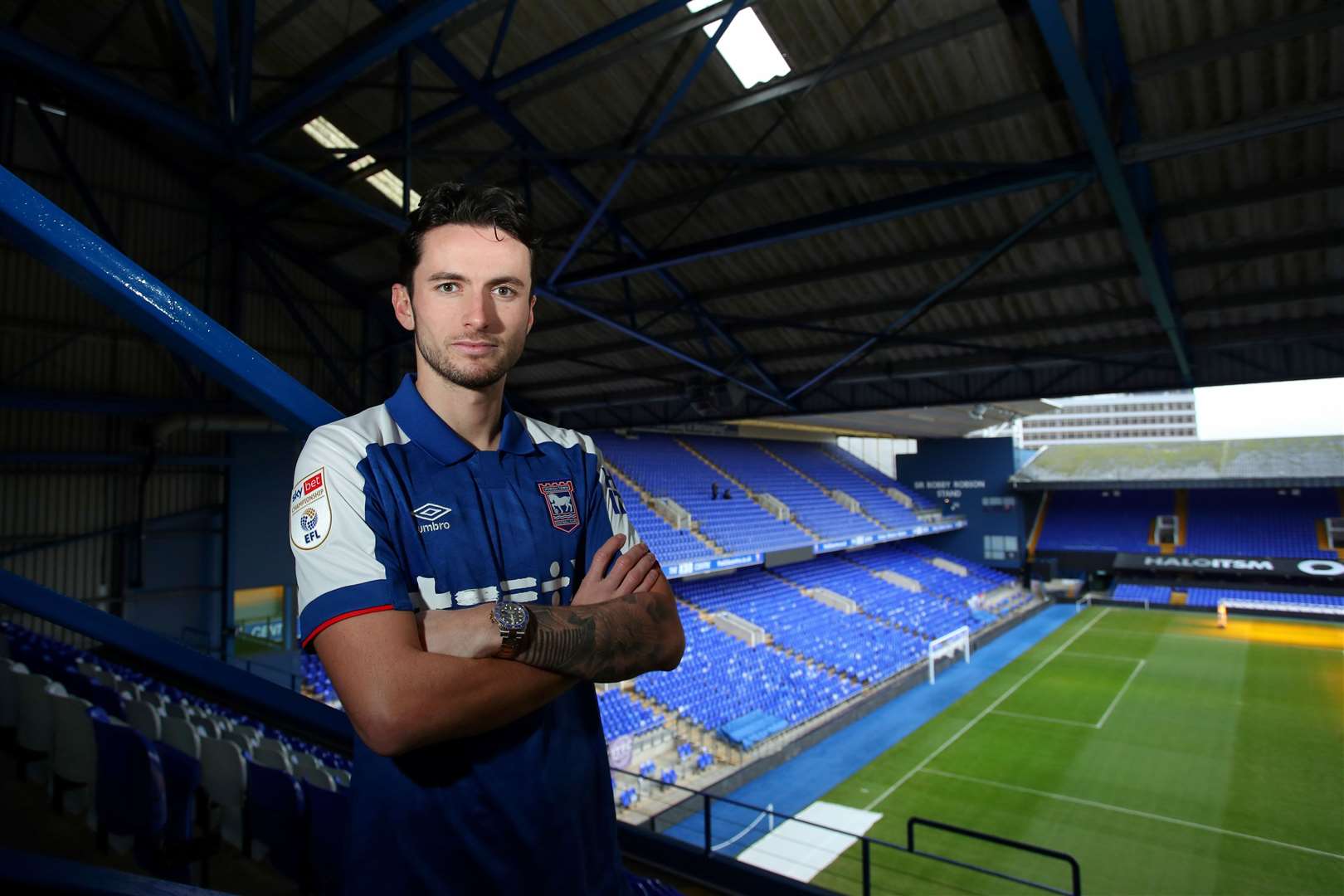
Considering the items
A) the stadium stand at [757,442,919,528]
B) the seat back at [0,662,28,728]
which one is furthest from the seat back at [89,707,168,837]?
the stadium stand at [757,442,919,528]

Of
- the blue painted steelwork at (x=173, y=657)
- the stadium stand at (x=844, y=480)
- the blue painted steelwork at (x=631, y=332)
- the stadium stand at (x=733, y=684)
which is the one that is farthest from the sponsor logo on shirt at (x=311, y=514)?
the stadium stand at (x=844, y=480)

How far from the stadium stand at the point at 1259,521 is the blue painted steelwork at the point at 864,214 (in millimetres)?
32449

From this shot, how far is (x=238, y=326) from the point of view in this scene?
1444 cm

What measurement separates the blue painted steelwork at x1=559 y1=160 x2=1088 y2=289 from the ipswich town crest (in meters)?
6.60

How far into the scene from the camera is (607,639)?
1.57m

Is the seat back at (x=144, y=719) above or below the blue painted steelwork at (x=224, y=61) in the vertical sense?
below

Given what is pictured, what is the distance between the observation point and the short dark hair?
1.62 metres

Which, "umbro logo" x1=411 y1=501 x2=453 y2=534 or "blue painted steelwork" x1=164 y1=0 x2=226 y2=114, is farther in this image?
"blue painted steelwork" x1=164 y1=0 x2=226 y2=114

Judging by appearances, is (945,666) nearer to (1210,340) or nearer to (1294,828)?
(1294,828)

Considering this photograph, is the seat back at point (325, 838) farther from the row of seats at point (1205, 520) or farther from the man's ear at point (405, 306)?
the row of seats at point (1205, 520)

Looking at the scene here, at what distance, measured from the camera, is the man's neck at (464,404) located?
1671mm

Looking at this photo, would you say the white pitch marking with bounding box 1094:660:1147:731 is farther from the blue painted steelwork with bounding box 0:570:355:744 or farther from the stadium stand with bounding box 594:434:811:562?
the blue painted steelwork with bounding box 0:570:355:744

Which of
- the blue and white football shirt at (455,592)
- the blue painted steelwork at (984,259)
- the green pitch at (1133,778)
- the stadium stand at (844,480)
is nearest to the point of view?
the blue and white football shirt at (455,592)

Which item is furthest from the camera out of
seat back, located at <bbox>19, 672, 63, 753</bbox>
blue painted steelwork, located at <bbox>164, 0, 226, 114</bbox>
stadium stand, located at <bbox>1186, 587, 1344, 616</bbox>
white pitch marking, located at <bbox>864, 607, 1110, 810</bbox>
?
stadium stand, located at <bbox>1186, 587, 1344, 616</bbox>
